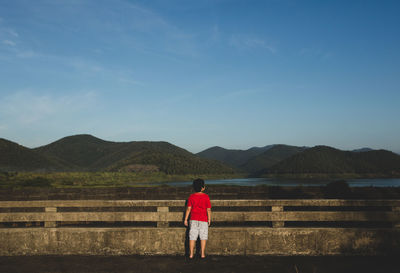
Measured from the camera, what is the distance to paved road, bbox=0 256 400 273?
6.06 meters

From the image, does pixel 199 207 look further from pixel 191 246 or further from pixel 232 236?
pixel 232 236

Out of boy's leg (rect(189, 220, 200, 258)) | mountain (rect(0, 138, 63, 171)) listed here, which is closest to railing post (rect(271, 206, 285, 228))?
boy's leg (rect(189, 220, 200, 258))

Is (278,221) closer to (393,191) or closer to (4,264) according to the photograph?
(4,264)

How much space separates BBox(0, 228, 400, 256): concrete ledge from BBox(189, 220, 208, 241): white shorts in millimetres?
558

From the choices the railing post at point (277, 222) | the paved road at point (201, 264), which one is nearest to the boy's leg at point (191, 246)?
the paved road at point (201, 264)

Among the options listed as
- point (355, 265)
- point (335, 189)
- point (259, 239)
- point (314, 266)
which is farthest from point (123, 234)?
point (335, 189)

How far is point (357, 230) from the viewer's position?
7262mm

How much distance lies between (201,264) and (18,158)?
623ft

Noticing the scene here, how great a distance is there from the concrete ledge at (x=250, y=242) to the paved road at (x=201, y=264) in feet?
0.95

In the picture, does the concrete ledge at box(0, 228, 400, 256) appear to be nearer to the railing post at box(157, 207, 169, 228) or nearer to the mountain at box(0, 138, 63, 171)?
the railing post at box(157, 207, 169, 228)

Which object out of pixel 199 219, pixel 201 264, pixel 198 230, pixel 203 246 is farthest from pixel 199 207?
pixel 201 264

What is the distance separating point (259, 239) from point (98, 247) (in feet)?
12.1

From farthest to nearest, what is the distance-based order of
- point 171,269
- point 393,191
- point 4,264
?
point 393,191, point 4,264, point 171,269

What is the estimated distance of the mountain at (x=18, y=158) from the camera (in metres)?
162
